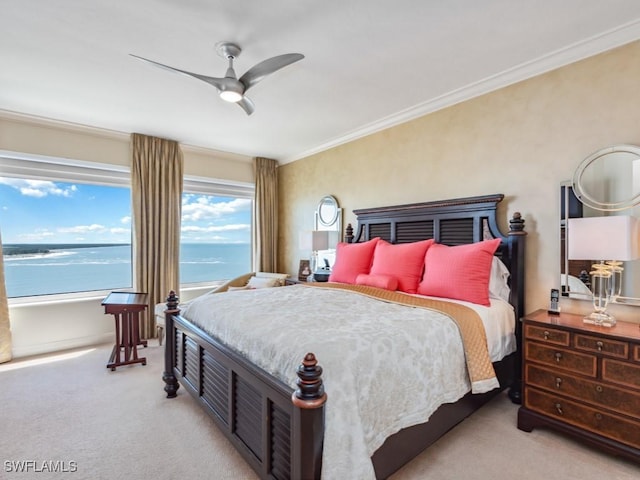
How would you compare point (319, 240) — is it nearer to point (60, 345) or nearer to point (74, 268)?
point (74, 268)

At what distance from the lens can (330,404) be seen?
130 centimetres

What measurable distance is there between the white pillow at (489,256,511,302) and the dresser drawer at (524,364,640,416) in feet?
2.09

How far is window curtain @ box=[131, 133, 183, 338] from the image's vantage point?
4273mm

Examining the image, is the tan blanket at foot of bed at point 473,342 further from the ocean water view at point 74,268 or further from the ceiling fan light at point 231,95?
the ocean water view at point 74,268

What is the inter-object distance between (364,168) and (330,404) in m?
3.32

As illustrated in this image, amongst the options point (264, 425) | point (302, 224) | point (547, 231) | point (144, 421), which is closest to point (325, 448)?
point (264, 425)

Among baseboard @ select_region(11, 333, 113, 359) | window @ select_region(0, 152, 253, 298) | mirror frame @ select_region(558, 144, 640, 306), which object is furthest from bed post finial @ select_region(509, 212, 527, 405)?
baseboard @ select_region(11, 333, 113, 359)

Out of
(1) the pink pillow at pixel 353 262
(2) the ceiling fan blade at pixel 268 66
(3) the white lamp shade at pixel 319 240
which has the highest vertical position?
(2) the ceiling fan blade at pixel 268 66

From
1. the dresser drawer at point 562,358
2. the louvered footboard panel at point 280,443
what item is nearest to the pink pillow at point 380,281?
the dresser drawer at point 562,358

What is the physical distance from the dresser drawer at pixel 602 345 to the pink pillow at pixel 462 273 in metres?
0.59

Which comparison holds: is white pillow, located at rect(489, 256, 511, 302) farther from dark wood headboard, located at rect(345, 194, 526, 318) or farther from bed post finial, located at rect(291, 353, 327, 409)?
bed post finial, located at rect(291, 353, 327, 409)

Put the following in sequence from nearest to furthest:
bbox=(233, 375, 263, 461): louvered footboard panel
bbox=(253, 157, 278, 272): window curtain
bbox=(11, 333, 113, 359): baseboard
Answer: bbox=(233, 375, 263, 461): louvered footboard panel < bbox=(11, 333, 113, 359): baseboard < bbox=(253, 157, 278, 272): window curtain

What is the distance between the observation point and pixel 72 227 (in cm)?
427

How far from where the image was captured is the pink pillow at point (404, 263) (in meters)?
2.95
